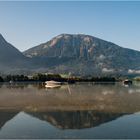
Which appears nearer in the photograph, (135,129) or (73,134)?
(73,134)

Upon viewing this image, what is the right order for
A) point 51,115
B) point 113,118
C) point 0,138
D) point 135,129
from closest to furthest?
point 0,138 → point 135,129 → point 113,118 → point 51,115

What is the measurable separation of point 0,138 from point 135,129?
1353 centimetres

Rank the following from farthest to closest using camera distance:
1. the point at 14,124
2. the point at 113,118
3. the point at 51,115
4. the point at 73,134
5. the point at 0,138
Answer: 1. the point at 51,115
2. the point at 113,118
3. the point at 14,124
4. the point at 73,134
5. the point at 0,138

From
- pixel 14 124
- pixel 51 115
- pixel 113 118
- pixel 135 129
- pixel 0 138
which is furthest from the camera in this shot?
pixel 51 115

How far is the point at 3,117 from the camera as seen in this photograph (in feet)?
130

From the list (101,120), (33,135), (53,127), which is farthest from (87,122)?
(33,135)

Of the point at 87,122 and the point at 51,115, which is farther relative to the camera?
the point at 51,115

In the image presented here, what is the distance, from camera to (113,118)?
3844 centimetres

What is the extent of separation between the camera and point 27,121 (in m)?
37.0

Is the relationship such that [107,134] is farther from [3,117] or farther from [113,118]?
[3,117]

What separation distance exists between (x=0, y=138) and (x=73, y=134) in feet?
22.2

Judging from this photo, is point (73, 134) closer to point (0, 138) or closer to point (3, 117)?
point (0, 138)

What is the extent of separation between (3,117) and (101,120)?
1306 centimetres

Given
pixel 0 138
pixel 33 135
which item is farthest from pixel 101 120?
pixel 0 138
